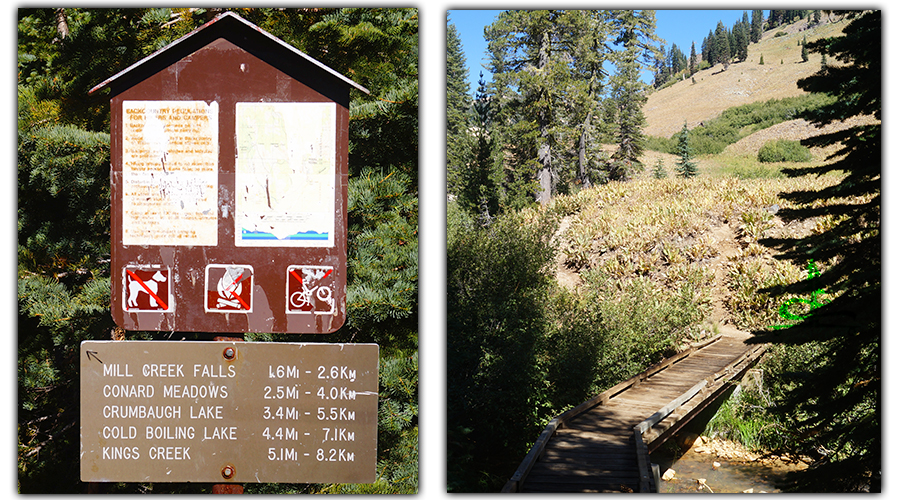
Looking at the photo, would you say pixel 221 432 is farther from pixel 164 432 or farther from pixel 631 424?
pixel 631 424

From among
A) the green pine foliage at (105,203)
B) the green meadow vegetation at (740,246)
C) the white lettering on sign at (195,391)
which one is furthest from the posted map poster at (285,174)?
the green meadow vegetation at (740,246)

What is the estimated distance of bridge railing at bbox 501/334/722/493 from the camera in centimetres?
381

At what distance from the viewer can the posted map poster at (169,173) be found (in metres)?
2.47

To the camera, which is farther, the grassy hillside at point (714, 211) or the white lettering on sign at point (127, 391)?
the grassy hillside at point (714, 211)

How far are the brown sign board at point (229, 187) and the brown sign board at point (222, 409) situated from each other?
0.16 meters

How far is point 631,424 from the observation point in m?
5.31

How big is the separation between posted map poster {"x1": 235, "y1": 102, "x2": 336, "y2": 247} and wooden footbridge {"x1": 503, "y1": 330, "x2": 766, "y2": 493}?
89.2 inches

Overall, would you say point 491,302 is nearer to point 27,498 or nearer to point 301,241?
point 301,241

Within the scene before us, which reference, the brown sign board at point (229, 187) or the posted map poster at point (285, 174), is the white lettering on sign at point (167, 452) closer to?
the brown sign board at point (229, 187)

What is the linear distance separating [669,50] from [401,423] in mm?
3620

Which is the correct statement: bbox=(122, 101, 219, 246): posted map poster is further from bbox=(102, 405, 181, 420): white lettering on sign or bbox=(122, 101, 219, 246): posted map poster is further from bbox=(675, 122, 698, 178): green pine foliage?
bbox=(675, 122, 698, 178): green pine foliage

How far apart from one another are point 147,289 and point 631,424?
449 centimetres

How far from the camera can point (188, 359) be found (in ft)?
7.65

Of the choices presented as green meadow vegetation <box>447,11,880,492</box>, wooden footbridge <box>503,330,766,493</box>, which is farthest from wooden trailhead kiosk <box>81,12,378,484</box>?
green meadow vegetation <box>447,11,880,492</box>
